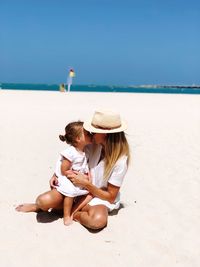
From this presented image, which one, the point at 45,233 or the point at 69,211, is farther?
the point at 69,211

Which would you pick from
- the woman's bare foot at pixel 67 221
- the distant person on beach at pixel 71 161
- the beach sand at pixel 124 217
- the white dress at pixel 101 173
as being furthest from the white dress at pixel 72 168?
the beach sand at pixel 124 217

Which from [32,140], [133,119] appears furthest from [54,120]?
[32,140]

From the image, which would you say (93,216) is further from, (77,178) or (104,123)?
(104,123)

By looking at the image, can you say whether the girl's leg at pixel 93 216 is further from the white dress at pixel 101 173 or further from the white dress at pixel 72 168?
the white dress at pixel 72 168

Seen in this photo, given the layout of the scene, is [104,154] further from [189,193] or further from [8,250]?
[189,193]

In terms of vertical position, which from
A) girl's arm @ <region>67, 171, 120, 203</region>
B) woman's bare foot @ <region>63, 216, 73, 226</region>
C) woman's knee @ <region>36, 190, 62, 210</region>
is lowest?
woman's bare foot @ <region>63, 216, 73, 226</region>

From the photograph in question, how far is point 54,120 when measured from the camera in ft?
40.3

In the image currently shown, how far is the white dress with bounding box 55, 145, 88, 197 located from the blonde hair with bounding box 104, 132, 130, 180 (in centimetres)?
25

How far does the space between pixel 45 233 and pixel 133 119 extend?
9.61 metres

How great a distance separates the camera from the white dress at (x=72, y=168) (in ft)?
13.5

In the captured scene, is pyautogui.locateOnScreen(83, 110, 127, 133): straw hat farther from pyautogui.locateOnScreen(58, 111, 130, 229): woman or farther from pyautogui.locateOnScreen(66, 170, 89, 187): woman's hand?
pyautogui.locateOnScreen(66, 170, 89, 187): woman's hand

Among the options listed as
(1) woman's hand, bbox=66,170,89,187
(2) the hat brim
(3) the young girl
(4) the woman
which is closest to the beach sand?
(4) the woman

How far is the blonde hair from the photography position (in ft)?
13.4

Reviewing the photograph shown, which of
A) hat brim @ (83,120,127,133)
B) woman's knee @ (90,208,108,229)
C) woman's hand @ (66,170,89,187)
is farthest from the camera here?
woman's hand @ (66,170,89,187)
